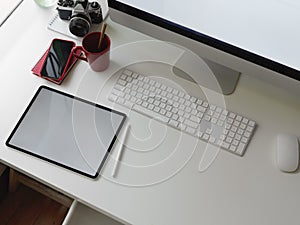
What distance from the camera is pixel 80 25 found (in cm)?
111

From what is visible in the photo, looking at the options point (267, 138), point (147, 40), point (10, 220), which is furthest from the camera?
point (10, 220)

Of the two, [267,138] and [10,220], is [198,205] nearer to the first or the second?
[267,138]

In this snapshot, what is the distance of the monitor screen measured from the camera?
88 centimetres

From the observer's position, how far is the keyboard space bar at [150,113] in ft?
3.39

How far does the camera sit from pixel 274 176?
0.97 metres

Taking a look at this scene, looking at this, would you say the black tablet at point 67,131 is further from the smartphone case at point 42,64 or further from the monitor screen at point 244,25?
the monitor screen at point 244,25

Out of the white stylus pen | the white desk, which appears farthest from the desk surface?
the white desk

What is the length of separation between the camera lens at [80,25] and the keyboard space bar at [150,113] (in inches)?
9.3

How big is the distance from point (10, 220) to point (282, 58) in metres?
1.04

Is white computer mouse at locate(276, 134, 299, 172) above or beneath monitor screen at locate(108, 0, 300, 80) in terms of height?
beneath

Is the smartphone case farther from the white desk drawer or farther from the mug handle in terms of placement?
the white desk drawer

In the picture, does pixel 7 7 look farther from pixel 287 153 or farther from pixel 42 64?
pixel 287 153

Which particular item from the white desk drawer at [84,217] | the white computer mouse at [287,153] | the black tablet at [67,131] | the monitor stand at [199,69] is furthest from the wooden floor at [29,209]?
the white computer mouse at [287,153]

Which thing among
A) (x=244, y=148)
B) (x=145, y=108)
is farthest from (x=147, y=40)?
(x=244, y=148)
